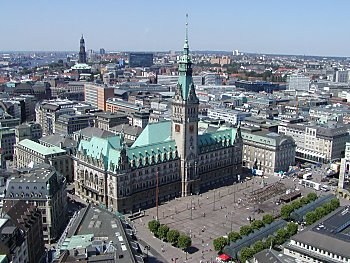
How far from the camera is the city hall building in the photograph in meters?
158

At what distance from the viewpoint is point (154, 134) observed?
587 feet

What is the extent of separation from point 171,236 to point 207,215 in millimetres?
29243

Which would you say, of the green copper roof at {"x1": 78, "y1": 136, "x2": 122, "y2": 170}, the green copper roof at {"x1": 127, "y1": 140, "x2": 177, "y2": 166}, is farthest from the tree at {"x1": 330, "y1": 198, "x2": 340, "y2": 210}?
the green copper roof at {"x1": 78, "y1": 136, "x2": 122, "y2": 170}

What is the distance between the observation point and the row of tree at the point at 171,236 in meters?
126

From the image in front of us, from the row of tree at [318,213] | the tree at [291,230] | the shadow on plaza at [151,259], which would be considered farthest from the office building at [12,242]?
the row of tree at [318,213]

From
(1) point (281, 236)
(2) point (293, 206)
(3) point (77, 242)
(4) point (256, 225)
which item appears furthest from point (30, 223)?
(2) point (293, 206)

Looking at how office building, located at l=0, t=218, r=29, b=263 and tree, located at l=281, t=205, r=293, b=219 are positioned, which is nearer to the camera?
office building, located at l=0, t=218, r=29, b=263

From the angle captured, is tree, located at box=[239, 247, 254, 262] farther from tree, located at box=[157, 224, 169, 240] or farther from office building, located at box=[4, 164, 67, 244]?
office building, located at box=[4, 164, 67, 244]

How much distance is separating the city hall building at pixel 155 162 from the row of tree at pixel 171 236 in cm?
2448

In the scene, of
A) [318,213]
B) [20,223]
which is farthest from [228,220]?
[20,223]

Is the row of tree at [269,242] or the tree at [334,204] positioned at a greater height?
the tree at [334,204]

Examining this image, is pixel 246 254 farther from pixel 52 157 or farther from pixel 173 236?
pixel 52 157

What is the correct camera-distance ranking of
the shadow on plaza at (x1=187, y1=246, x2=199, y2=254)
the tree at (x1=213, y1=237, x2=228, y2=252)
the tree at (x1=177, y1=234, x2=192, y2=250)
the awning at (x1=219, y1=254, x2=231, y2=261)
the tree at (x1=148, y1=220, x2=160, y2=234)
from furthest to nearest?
1. the tree at (x1=148, y1=220, x2=160, y2=234)
2. the shadow on plaza at (x1=187, y1=246, x2=199, y2=254)
3. the tree at (x1=177, y1=234, x2=192, y2=250)
4. the tree at (x1=213, y1=237, x2=228, y2=252)
5. the awning at (x1=219, y1=254, x2=231, y2=261)

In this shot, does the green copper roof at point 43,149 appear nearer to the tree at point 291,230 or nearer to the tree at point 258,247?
the tree at point 258,247
